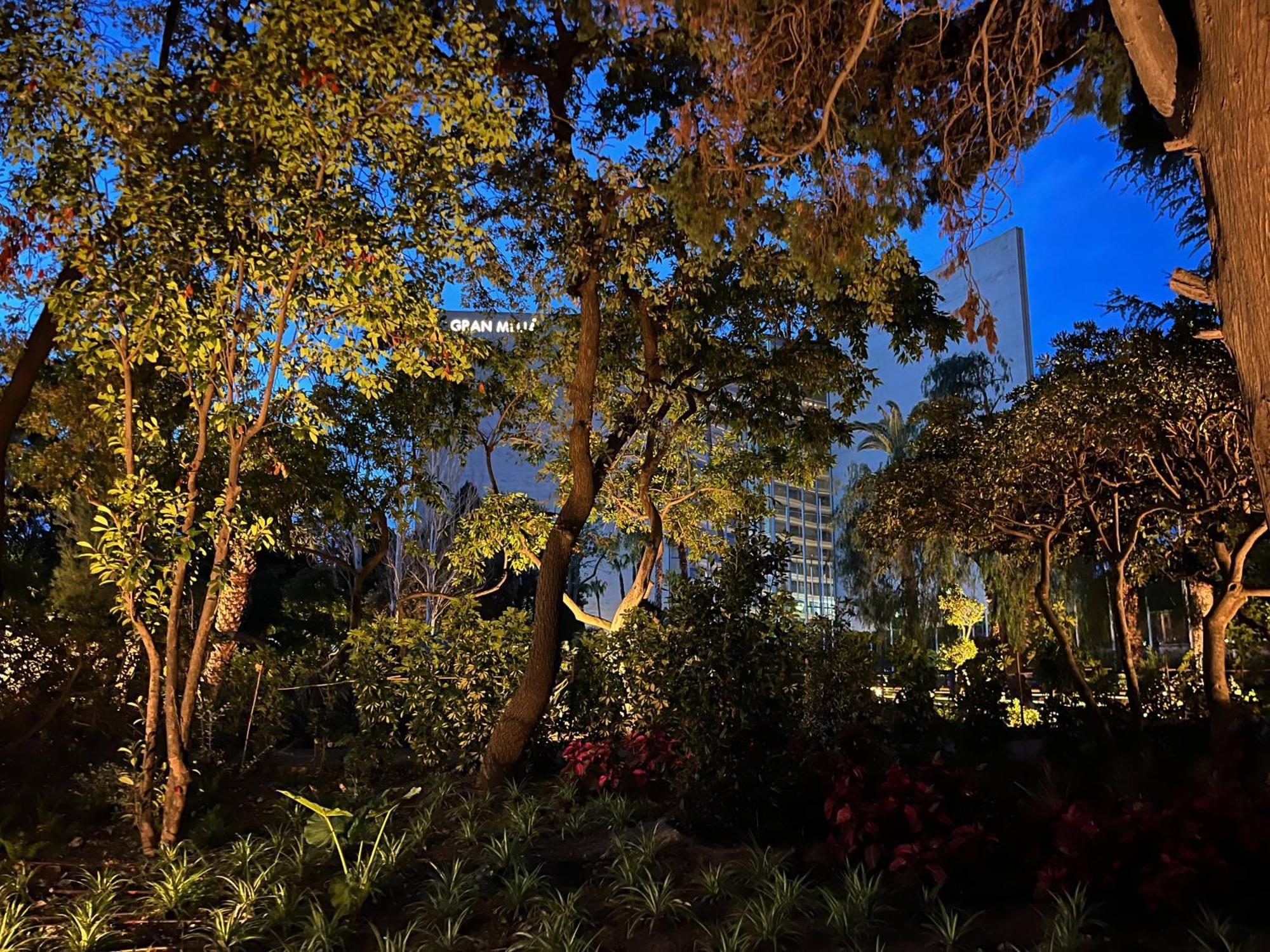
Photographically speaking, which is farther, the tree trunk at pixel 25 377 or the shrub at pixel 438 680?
the shrub at pixel 438 680

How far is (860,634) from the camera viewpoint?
1051 centimetres

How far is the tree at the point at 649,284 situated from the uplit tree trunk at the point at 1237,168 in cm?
336

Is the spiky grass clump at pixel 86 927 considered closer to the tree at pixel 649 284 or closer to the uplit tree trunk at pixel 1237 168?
the tree at pixel 649 284

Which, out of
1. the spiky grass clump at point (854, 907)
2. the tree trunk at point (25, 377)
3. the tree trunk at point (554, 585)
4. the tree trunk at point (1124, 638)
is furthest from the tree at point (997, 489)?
the tree trunk at point (25, 377)

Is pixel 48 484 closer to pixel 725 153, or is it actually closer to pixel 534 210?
pixel 534 210

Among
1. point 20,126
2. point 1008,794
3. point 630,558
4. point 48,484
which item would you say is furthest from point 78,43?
point 630,558

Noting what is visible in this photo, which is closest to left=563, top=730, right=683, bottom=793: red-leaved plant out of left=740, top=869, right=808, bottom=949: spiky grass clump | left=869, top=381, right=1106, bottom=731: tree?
left=740, top=869, right=808, bottom=949: spiky grass clump

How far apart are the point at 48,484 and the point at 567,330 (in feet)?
18.4

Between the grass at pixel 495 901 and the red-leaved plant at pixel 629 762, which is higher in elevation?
the red-leaved plant at pixel 629 762

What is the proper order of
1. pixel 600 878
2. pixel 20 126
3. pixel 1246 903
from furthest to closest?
1. pixel 20 126
2. pixel 600 878
3. pixel 1246 903

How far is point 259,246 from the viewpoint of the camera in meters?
5.66

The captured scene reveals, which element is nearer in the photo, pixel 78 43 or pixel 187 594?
pixel 78 43

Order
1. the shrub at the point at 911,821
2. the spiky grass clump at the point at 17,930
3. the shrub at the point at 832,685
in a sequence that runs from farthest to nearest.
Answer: the shrub at the point at 832,685 < the shrub at the point at 911,821 < the spiky grass clump at the point at 17,930

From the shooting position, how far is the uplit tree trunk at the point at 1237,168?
3.38 metres
